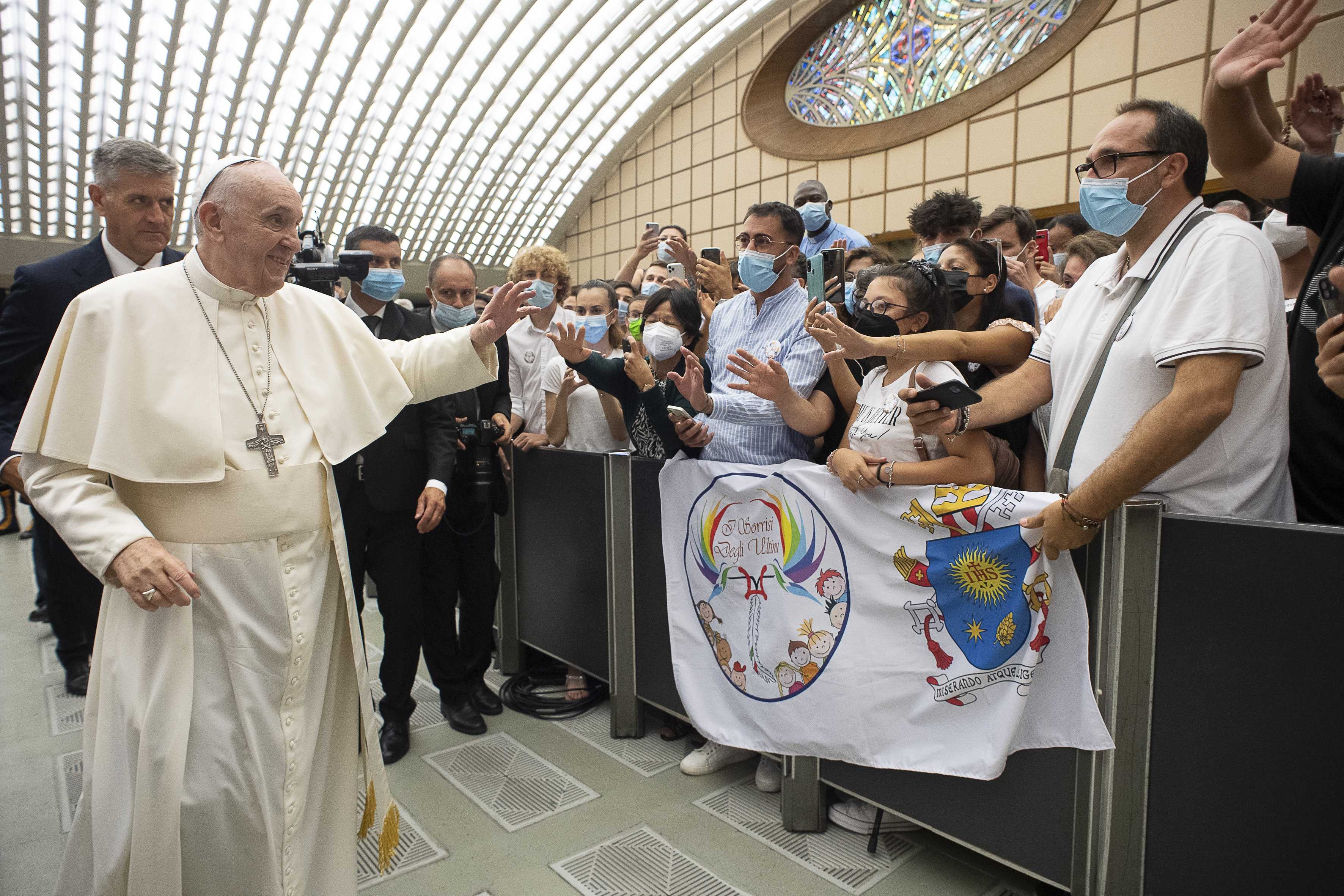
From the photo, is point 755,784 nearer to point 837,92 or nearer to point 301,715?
point 301,715

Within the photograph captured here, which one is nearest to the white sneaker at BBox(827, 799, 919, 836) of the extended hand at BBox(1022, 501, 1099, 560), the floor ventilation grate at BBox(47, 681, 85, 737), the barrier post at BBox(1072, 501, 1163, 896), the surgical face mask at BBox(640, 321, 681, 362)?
the barrier post at BBox(1072, 501, 1163, 896)

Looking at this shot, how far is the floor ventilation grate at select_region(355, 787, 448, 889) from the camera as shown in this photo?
2373 millimetres

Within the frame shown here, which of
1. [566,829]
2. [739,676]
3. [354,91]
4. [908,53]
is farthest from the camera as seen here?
[354,91]

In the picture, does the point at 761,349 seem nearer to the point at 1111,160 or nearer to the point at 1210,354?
the point at 1111,160

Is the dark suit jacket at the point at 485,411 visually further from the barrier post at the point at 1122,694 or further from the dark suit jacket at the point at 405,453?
the barrier post at the point at 1122,694

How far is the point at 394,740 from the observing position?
3146 mm

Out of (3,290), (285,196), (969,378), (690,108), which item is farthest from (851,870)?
(3,290)

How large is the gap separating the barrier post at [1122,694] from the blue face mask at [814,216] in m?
3.35

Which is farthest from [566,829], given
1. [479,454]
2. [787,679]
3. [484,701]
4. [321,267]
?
[321,267]

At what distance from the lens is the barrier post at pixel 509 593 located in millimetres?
3902

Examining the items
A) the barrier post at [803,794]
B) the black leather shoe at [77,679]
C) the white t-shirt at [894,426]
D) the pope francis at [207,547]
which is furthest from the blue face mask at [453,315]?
the black leather shoe at [77,679]

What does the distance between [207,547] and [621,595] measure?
5.61 feet

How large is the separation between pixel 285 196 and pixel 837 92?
14533 millimetres

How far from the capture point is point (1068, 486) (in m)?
1.94
